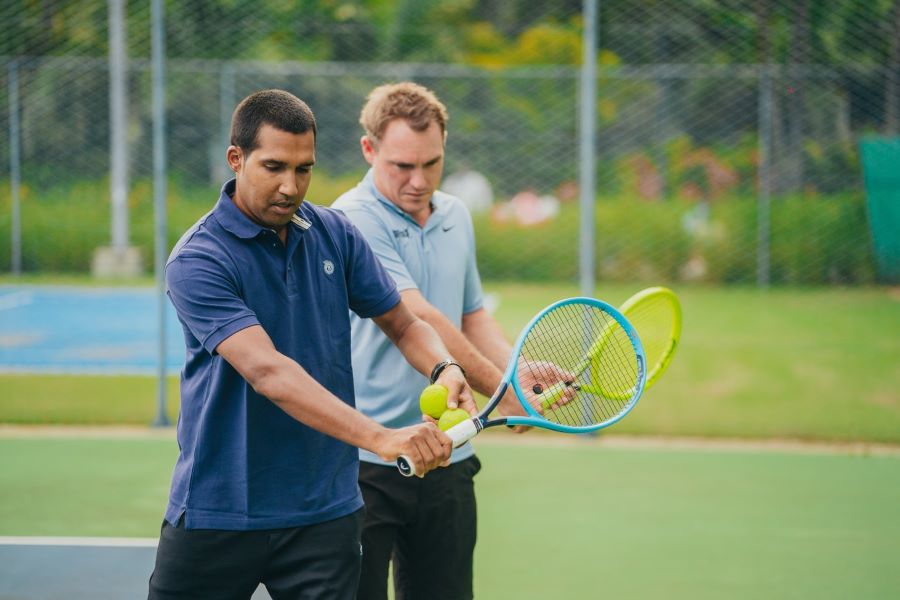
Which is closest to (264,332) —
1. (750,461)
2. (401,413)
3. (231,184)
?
(231,184)

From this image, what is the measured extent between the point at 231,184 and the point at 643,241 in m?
11.3

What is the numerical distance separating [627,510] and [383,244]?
299 cm

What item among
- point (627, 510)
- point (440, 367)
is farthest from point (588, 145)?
point (440, 367)

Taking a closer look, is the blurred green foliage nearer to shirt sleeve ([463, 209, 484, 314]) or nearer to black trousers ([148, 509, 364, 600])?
shirt sleeve ([463, 209, 484, 314])

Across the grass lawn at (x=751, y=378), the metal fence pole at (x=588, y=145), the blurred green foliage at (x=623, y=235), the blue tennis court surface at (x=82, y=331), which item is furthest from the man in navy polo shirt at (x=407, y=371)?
the blurred green foliage at (x=623, y=235)

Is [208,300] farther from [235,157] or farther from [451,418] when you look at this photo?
[451,418]

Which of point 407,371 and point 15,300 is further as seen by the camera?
point 15,300

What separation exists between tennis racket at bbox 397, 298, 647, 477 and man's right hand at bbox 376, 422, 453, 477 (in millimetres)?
135

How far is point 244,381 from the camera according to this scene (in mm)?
2730

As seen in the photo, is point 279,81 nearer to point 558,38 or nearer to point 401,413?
point 558,38

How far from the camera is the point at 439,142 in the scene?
139 inches

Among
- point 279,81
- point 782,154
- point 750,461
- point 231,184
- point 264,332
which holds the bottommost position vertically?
point 750,461

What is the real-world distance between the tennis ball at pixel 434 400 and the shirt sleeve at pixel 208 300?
49 cm

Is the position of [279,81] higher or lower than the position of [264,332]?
higher
